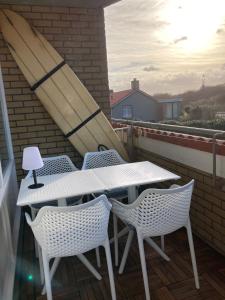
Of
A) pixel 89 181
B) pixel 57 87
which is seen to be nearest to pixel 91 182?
pixel 89 181

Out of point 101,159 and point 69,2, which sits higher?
point 69,2

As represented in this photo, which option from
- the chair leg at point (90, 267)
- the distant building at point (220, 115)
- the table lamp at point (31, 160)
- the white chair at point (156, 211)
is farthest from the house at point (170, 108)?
the chair leg at point (90, 267)

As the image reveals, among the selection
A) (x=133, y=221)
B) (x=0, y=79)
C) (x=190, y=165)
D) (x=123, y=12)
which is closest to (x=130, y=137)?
(x=190, y=165)

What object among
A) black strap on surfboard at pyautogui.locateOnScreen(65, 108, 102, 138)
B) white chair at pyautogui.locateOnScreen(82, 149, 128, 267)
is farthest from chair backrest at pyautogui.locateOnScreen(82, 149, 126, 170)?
black strap on surfboard at pyautogui.locateOnScreen(65, 108, 102, 138)

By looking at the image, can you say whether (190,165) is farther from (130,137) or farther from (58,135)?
(58,135)

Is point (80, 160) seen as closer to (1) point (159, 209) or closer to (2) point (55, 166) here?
(2) point (55, 166)

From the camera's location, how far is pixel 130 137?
3.60m

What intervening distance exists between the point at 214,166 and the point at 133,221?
2.72ft

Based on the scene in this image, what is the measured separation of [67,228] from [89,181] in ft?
1.84

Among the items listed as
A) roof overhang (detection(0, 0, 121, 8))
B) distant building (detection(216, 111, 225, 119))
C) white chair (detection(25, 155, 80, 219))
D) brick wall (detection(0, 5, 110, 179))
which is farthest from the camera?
brick wall (detection(0, 5, 110, 179))

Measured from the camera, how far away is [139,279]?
2.01 m

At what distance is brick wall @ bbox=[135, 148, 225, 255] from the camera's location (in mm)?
2176

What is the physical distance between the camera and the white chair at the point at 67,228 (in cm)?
150

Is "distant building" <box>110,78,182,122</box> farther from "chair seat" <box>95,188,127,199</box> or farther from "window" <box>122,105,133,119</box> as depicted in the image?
"chair seat" <box>95,188,127,199</box>
